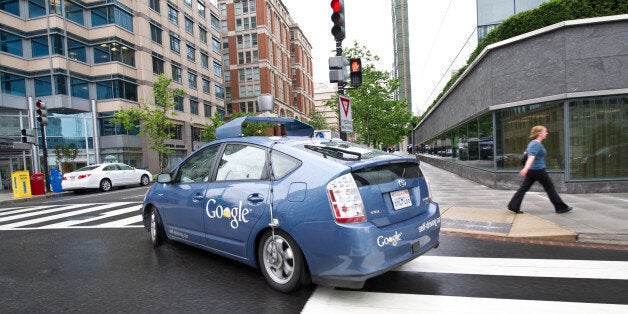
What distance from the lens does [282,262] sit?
3.31m

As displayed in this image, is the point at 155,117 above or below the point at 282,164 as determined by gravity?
above

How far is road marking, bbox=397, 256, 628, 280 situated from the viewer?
11.9ft

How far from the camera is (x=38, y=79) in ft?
93.5

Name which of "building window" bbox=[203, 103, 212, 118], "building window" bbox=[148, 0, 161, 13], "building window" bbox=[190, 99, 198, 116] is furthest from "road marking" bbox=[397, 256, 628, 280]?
"building window" bbox=[203, 103, 212, 118]

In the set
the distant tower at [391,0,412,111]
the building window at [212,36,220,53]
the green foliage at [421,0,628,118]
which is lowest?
the green foliage at [421,0,628,118]

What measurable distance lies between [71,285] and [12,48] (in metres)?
32.9

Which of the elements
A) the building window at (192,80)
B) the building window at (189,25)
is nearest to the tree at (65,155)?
the building window at (192,80)

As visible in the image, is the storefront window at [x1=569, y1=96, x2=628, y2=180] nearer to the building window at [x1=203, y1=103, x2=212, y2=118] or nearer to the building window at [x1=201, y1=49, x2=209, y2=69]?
the building window at [x1=203, y1=103, x2=212, y2=118]

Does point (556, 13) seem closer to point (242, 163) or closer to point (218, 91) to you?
point (242, 163)

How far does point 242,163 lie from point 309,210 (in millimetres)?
1156

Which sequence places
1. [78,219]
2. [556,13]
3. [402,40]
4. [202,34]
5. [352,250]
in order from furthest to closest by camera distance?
1. [402,40]
2. [202,34]
3. [556,13]
4. [78,219]
5. [352,250]

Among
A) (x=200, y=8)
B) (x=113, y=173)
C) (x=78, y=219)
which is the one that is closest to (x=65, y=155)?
(x=113, y=173)

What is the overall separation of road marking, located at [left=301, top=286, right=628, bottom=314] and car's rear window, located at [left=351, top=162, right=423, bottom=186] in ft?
3.33

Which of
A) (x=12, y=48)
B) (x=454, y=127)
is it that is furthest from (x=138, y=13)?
(x=454, y=127)
